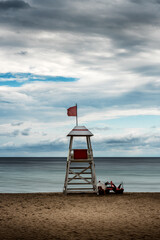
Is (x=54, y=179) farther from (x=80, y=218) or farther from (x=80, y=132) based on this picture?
(x=80, y=218)

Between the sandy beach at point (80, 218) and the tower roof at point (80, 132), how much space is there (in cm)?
316

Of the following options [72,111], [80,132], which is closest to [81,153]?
[80,132]

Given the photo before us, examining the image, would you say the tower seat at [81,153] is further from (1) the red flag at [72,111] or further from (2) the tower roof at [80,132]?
(1) the red flag at [72,111]

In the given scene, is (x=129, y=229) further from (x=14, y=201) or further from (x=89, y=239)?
(x=14, y=201)

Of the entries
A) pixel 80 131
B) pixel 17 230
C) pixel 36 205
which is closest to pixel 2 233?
pixel 17 230

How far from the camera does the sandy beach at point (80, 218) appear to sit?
302 inches

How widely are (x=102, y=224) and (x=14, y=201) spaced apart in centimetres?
556

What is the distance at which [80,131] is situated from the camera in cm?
1552

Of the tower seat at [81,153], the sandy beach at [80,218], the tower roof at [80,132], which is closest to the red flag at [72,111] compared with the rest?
the tower roof at [80,132]

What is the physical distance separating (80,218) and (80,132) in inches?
251

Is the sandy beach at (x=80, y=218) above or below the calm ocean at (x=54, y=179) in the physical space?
below

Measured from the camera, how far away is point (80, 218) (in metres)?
9.55

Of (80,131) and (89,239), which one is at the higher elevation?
(80,131)

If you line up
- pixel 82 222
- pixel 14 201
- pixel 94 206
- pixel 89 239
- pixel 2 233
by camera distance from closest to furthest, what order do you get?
1. pixel 89 239
2. pixel 2 233
3. pixel 82 222
4. pixel 94 206
5. pixel 14 201
